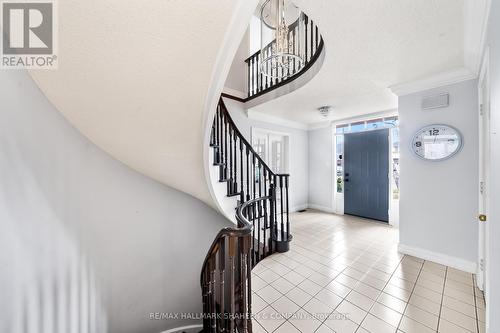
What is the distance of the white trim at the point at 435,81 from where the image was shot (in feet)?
7.48

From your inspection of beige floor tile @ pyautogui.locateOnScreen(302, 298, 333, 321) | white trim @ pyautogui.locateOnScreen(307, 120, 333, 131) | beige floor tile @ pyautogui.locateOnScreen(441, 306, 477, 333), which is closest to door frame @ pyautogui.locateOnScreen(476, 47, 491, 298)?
beige floor tile @ pyautogui.locateOnScreen(441, 306, 477, 333)

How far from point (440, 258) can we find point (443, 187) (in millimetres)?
924

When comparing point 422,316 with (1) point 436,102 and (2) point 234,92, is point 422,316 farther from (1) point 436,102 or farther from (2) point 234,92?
(2) point 234,92

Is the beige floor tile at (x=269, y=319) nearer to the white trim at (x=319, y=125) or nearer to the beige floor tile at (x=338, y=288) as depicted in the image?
the beige floor tile at (x=338, y=288)

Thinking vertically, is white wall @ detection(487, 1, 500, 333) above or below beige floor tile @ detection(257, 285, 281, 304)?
above

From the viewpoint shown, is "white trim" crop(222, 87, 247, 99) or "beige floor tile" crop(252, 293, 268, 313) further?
"white trim" crop(222, 87, 247, 99)

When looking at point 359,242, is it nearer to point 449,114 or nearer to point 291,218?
point 291,218

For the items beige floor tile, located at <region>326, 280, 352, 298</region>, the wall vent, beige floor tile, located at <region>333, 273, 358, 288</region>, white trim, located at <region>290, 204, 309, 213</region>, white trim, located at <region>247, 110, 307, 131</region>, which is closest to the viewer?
beige floor tile, located at <region>326, 280, 352, 298</region>

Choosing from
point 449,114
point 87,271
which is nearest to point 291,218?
point 449,114

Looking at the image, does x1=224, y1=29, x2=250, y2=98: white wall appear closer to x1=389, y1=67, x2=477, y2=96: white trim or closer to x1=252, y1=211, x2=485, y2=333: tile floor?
x1=389, y1=67, x2=477, y2=96: white trim

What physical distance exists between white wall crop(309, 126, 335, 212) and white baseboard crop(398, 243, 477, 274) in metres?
2.16

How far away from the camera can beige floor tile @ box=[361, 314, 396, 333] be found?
4.92 feet

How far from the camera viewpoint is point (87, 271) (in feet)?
7.01

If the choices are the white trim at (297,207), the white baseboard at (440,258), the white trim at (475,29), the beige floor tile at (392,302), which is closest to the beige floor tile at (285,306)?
the beige floor tile at (392,302)
